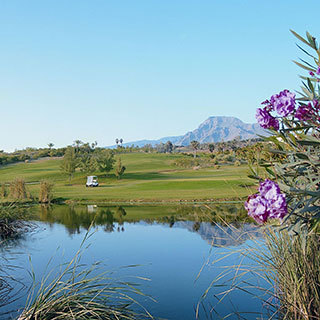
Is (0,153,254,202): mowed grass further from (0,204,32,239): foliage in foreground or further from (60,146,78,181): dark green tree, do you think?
(0,204,32,239): foliage in foreground

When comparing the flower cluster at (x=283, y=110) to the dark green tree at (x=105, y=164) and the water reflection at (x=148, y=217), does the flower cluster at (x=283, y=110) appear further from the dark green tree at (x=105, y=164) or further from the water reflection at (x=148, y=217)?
the dark green tree at (x=105, y=164)

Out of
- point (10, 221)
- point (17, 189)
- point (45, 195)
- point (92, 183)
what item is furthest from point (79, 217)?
point (92, 183)

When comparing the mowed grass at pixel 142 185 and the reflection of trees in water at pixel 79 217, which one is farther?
the mowed grass at pixel 142 185

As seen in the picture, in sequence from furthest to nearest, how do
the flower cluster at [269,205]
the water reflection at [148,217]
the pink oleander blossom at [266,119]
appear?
the water reflection at [148,217], the pink oleander blossom at [266,119], the flower cluster at [269,205]

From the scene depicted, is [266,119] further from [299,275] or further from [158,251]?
[158,251]

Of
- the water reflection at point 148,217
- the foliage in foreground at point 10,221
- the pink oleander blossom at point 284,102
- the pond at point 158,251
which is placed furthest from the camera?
the water reflection at point 148,217

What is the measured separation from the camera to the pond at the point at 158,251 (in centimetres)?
773

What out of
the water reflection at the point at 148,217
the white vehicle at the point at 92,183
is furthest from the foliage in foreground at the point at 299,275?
the white vehicle at the point at 92,183

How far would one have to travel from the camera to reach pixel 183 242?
14.2 m

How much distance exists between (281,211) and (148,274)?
7.56 meters

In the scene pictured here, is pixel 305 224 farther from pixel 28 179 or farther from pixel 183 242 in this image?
pixel 28 179

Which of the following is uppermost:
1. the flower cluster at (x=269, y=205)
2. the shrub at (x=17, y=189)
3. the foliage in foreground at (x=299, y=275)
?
the flower cluster at (x=269, y=205)

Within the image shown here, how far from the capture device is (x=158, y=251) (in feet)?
42.1

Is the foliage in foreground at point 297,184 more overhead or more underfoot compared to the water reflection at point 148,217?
more overhead
